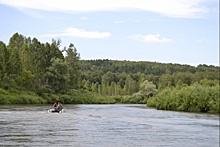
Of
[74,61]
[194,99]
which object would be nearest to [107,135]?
[194,99]

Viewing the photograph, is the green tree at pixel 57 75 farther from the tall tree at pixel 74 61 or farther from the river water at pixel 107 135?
the river water at pixel 107 135

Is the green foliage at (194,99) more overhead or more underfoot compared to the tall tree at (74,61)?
more underfoot

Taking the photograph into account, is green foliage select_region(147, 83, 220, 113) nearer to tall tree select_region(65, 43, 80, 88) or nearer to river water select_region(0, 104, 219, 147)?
river water select_region(0, 104, 219, 147)

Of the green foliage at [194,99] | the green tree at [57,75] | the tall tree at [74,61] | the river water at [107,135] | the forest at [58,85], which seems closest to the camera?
the river water at [107,135]

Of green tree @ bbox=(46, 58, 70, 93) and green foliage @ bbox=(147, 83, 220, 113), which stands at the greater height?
green tree @ bbox=(46, 58, 70, 93)

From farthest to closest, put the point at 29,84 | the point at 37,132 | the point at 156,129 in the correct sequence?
1. the point at 29,84
2. the point at 156,129
3. the point at 37,132

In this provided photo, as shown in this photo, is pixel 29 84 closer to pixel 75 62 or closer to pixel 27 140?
pixel 75 62

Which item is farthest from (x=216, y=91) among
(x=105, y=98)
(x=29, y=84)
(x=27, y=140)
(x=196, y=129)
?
(x=105, y=98)

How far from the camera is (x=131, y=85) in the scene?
165 m

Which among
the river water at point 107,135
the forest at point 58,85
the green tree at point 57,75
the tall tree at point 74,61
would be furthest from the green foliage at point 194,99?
the tall tree at point 74,61

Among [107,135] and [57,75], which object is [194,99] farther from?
[57,75]

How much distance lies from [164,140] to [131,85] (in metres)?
136

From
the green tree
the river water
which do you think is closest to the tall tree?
the green tree

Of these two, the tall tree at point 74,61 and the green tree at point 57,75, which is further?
the tall tree at point 74,61
